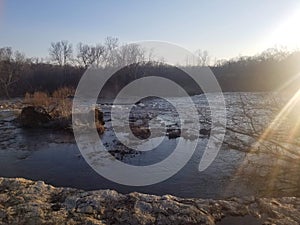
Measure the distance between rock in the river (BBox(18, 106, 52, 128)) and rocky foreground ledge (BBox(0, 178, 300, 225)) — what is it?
46.3 ft

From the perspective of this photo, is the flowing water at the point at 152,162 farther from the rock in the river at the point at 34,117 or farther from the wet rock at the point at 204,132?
the rock in the river at the point at 34,117

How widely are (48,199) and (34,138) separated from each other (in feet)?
35.6

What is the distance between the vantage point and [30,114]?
2169 centimetres

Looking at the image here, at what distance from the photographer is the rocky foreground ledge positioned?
20.3 ft

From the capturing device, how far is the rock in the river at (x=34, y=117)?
21.3 meters

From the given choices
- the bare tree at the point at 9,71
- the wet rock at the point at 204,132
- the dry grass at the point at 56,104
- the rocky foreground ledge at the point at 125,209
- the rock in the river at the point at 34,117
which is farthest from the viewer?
the bare tree at the point at 9,71

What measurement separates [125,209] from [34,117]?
16.8m

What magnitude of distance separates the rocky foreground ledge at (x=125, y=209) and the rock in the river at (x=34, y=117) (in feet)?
46.3

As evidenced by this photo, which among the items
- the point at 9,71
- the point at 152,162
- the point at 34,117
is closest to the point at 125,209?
the point at 152,162

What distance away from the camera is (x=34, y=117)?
70.8 feet

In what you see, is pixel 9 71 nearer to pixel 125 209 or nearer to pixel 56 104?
pixel 56 104

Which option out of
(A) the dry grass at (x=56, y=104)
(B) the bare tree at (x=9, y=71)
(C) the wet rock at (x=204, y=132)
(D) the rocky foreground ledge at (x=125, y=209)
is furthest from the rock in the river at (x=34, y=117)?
(B) the bare tree at (x=9, y=71)

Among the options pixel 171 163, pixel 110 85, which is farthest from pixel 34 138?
pixel 110 85

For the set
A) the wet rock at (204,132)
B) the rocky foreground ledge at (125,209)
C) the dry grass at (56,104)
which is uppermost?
the dry grass at (56,104)
